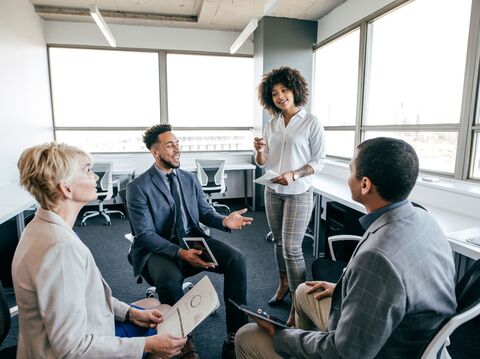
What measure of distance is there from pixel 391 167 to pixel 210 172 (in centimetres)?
382

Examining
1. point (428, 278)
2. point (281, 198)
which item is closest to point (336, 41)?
point (281, 198)

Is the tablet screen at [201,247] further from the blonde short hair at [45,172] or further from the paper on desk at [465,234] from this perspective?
the paper on desk at [465,234]

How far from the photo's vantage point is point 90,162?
1146 mm

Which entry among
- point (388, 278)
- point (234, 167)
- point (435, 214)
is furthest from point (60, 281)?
point (234, 167)

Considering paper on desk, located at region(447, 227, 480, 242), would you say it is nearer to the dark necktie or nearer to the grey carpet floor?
the grey carpet floor

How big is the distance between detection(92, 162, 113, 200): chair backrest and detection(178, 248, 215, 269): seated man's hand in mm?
2908

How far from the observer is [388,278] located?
78 cm

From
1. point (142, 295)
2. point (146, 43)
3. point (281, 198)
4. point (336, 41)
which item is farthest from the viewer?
point (146, 43)

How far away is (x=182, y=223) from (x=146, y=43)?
4.19 metres

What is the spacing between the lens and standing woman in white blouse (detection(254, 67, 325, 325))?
6.75ft

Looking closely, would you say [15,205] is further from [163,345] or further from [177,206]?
[163,345]

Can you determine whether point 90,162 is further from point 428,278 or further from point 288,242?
point 288,242

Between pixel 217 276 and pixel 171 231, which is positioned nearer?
pixel 171 231

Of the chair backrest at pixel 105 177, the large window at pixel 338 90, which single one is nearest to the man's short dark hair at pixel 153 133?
the chair backrest at pixel 105 177
